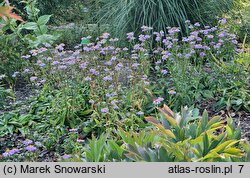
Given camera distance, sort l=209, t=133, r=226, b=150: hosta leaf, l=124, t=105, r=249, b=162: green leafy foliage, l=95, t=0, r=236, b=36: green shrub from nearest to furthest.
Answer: l=124, t=105, r=249, b=162: green leafy foliage < l=209, t=133, r=226, b=150: hosta leaf < l=95, t=0, r=236, b=36: green shrub

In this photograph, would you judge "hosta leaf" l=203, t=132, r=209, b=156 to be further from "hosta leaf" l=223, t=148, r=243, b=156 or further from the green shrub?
the green shrub

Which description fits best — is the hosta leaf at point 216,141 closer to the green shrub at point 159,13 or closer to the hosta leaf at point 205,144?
the hosta leaf at point 205,144

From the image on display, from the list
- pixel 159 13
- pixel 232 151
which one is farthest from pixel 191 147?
pixel 159 13

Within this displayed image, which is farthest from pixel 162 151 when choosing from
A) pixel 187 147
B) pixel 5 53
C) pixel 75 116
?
pixel 5 53

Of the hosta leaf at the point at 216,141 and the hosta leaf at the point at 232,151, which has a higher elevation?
the hosta leaf at the point at 216,141

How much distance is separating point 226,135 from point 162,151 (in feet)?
1.49

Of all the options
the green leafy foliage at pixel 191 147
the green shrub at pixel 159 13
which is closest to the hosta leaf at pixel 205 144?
the green leafy foliage at pixel 191 147

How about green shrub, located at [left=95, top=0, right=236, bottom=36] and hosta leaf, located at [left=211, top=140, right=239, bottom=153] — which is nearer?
hosta leaf, located at [left=211, top=140, right=239, bottom=153]

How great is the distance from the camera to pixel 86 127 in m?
3.95

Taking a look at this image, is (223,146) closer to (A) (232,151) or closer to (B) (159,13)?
(A) (232,151)

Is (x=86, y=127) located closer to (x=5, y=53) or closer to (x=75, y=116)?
(x=75, y=116)

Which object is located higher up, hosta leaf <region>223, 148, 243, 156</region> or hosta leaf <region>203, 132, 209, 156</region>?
hosta leaf <region>203, 132, 209, 156</region>

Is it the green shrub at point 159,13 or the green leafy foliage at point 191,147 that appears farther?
the green shrub at point 159,13

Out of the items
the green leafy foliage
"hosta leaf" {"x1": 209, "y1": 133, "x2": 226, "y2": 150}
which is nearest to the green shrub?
the green leafy foliage
